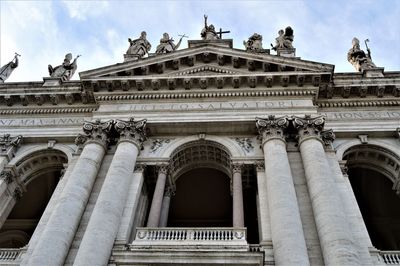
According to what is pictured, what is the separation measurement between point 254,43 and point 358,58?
237 inches

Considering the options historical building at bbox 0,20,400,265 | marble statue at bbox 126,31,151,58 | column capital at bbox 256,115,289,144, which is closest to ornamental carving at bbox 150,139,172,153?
historical building at bbox 0,20,400,265

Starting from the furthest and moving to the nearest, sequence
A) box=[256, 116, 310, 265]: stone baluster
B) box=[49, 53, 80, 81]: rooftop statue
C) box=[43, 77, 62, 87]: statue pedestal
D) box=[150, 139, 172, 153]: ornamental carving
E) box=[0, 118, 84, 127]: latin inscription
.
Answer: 1. box=[49, 53, 80, 81]: rooftop statue
2. box=[43, 77, 62, 87]: statue pedestal
3. box=[0, 118, 84, 127]: latin inscription
4. box=[150, 139, 172, 153]: ornamental carving
5. box=[256, 116, 310, 265]: stone baluster

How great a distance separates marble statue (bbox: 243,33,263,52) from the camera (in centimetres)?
2330

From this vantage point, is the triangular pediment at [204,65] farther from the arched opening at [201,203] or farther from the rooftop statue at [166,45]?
the arched opening at [201,203]

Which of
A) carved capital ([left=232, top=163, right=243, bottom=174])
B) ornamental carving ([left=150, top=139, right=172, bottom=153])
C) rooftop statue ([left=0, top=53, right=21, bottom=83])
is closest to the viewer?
carved capital ([left=232, top=163, right=243, bottom=174])

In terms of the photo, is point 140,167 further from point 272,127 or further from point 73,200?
point 272,127

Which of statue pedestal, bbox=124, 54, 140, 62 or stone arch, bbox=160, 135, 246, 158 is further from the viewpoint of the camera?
statue pedestal, bbox=124, 54, 140, 62

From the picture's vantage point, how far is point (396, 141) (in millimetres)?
18422

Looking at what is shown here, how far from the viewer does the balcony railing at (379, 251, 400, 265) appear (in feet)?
45.4

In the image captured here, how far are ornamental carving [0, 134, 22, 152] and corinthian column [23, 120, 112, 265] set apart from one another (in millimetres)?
3164

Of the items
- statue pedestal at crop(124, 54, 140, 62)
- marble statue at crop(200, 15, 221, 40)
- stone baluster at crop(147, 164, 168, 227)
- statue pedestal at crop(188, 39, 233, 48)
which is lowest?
stone baluster at crop(147, 164, 168, 227)

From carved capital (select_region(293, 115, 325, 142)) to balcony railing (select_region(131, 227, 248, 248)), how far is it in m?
5.48

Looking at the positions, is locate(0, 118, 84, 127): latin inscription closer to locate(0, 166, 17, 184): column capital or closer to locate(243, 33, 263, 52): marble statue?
locate(0, 166, 17, 184): column capital

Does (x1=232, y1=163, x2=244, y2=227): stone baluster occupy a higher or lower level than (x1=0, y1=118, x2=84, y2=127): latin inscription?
lower
